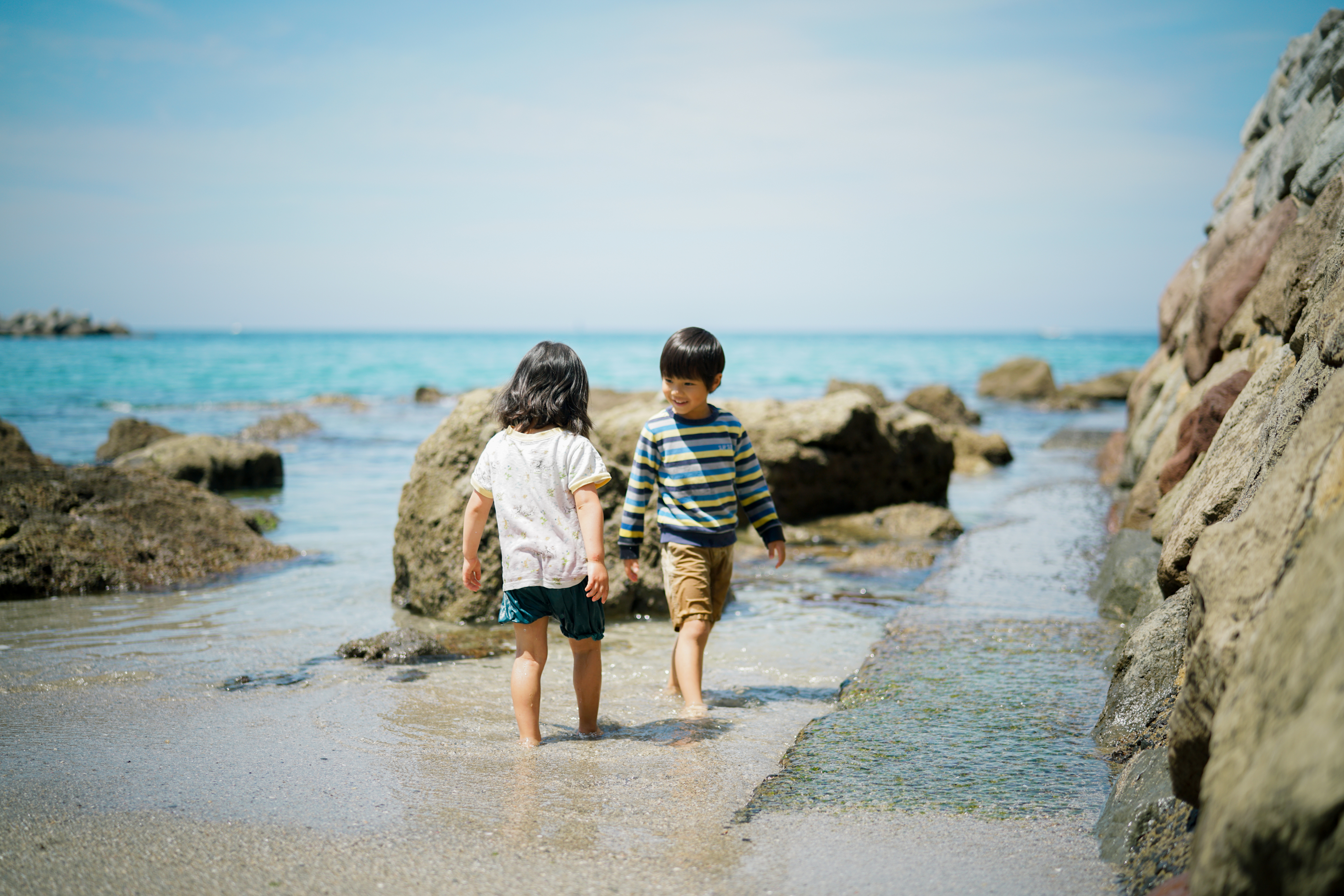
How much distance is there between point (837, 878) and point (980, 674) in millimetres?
2305

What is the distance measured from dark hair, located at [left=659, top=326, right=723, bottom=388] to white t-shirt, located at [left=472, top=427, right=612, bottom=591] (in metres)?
0.65

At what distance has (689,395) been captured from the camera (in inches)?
172

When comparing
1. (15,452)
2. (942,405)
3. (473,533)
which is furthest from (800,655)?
(942,405)

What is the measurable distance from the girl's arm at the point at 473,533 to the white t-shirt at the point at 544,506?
83 millimetres

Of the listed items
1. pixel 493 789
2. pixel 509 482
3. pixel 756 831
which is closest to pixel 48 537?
pixel 509 482

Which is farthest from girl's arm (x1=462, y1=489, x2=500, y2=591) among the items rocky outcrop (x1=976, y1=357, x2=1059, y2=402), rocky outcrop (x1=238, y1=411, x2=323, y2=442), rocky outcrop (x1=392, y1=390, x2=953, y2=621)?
rocky outcrop (x1=976, y1=357, x2=1059, y2=402)

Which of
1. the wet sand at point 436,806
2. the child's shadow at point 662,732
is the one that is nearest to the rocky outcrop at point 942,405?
the wet sand at point 436,806

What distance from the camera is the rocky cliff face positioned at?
56.8 inches

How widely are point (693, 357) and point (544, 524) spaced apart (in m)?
1.03

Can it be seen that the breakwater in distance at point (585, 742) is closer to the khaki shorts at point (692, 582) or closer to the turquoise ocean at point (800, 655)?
the turquoise ocean at point (800, 655)

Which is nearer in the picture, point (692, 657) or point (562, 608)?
point (562, 608)

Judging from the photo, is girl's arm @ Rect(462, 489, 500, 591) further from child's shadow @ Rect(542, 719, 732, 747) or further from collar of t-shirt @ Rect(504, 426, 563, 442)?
child's shadow @ Rect(542, 719, 732, 747)

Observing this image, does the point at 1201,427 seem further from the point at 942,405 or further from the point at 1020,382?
the point at 1020,382

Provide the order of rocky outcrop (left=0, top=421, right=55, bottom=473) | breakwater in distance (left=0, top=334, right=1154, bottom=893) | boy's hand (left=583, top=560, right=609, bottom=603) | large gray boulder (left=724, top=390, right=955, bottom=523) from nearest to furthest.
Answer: breakwater in distance (left=0, top=334, right=1154, bottom=893) < boy's hand (left=583, top=560, right=609, bottom=603) < rocky outcrop (left=0, top=421, right=55, bottom=473) < large gray boulder (left=724, top=390, right=955, bottom=523)
